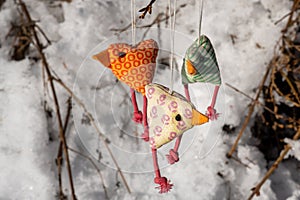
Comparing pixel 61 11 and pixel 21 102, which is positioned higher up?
pixel 61 11

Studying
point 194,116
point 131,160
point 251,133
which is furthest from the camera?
point 251,133

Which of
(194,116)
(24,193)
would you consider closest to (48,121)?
(24,193)

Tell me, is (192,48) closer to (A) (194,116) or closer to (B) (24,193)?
(A) (194,116)

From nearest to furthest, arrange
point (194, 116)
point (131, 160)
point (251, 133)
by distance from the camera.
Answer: point (194, 116) → point (131, 160) → point (251, 133)

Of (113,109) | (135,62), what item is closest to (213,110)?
(135,62)

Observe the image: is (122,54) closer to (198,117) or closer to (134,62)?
(134,62)

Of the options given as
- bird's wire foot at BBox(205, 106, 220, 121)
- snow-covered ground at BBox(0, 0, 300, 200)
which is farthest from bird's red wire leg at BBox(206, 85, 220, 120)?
snow-covered ground at BBox(0, 0, 300, 200)
